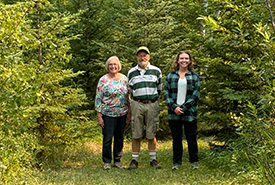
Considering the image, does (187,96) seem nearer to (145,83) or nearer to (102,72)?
(145,83)

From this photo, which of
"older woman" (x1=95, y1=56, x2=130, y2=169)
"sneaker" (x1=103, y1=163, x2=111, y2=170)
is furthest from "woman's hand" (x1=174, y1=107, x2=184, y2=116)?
"sneaker" (x1=103, y1=163, x2=111, y2=170)

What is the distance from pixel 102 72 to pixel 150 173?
5358 mm

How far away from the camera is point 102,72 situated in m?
10.7

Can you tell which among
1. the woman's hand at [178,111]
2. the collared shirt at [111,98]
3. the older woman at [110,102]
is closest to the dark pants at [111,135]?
the older woman at [110,102]

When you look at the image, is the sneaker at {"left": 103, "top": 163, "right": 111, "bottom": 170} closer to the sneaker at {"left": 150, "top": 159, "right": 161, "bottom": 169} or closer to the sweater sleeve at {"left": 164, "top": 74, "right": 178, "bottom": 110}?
the sneaker at {"left": 150, "top": 159, "right": 161, "bottom": 169}

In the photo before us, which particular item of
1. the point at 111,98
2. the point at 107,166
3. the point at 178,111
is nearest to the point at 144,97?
the point at 111,98

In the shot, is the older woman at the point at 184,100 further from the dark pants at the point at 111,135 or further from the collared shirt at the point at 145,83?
the dark pants at the point at 111,135

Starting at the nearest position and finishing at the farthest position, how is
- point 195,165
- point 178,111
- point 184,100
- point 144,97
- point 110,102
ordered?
1. point 178,111
2. point 184,100
3. point 195,165
4. point 144,97
5. point 110,102

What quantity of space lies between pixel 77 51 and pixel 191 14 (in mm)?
6857

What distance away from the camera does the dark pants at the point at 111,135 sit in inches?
254

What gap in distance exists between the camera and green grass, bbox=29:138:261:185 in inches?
208

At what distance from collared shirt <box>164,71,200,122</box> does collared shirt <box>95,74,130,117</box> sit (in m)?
0.92

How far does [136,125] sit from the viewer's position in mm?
6391

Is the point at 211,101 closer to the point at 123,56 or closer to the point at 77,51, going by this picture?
the point at 123,56
